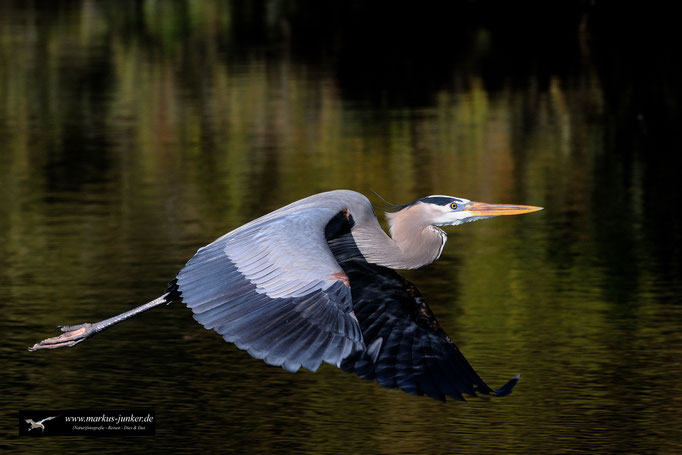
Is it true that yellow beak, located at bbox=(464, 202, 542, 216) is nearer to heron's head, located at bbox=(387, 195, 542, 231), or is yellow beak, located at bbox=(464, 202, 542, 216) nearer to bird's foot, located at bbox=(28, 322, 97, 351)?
heron's head, located at bbox=(387, 195, 542, 231)

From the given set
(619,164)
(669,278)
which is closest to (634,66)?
(619,164)

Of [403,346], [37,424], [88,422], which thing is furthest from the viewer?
[88,422]

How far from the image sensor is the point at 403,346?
7.95m

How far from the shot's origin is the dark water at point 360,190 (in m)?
9.12

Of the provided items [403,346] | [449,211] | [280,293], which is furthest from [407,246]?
[280,293]

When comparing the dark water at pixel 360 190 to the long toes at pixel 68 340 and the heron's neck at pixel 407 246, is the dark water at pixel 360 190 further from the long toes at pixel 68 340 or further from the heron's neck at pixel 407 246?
the heron's neck at pixel 407 246

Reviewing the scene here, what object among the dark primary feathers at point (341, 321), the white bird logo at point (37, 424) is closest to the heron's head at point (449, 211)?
the dark primary feathers at point (341, 321)

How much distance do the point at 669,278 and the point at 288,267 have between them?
243 inches

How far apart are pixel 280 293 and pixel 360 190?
9541mm

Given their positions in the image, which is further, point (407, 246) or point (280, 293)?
point (407, 246)

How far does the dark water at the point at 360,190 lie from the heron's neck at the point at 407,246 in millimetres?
925

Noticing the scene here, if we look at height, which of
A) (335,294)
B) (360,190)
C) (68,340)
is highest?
(335,294)

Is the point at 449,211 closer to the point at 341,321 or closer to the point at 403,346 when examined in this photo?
the point at 403,346

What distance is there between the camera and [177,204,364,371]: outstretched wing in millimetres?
6742
